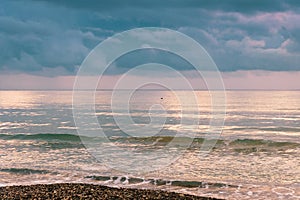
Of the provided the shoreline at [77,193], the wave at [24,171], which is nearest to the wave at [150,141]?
the wave at [24,171]

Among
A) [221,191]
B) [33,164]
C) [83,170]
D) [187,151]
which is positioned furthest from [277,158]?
[33,164]

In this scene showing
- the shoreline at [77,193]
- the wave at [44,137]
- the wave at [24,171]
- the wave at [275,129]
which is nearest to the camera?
the shoreline at [77,193]

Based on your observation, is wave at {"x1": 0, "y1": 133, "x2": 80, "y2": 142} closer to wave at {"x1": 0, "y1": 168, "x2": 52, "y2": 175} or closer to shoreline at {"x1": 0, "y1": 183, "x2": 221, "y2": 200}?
wave at {"x1": 0, "y1": 168, "x2": 52, "y2": 175}

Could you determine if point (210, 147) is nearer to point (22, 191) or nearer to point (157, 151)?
point (157, 151)

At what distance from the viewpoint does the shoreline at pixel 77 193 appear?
17.8 meters

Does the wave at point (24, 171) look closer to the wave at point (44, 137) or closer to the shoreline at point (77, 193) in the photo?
the shoreline at point (77, 193)

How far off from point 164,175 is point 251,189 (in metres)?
6.29

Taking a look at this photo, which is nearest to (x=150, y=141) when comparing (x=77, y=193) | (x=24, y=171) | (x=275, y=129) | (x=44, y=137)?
(x=44, y=137)

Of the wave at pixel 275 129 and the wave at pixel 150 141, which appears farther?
the wave at pixel 275 129

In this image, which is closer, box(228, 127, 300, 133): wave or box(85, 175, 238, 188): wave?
box(85, 175, 238, 188): wave

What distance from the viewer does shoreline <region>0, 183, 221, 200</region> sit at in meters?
17.8

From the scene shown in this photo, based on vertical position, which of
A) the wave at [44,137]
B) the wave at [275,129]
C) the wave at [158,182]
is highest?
the wave at [275,129]

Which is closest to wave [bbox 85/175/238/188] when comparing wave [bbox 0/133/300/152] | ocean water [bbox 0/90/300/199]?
ocean water [bbox 0/90/300/199]

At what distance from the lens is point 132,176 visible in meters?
25.1
